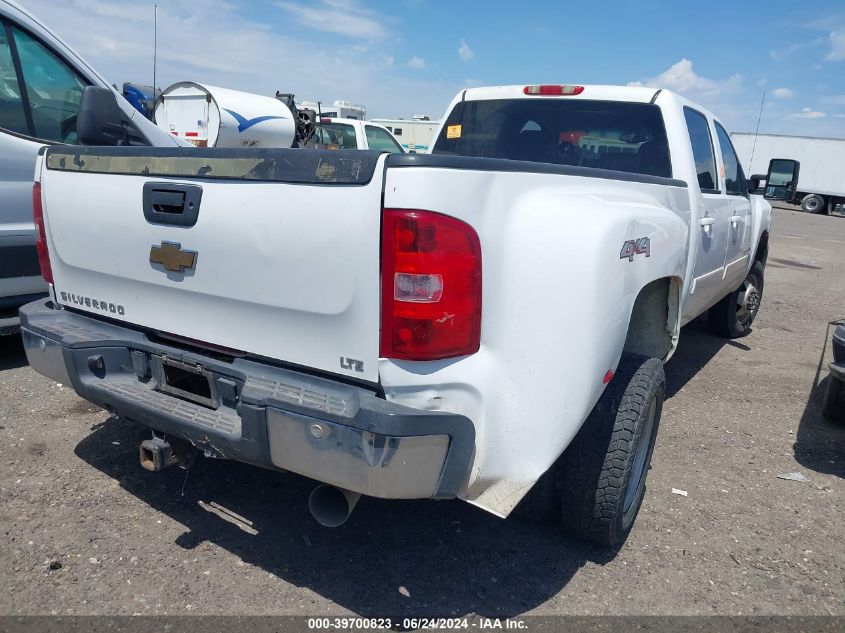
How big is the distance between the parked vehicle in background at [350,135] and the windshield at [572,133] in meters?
8.05

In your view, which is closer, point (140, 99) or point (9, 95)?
point (9, 95)

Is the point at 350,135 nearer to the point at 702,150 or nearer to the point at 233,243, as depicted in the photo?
the point at 702,150

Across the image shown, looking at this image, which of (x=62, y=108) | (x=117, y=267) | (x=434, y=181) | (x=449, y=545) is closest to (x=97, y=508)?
(x=117, y=267)

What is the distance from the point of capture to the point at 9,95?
171 inches

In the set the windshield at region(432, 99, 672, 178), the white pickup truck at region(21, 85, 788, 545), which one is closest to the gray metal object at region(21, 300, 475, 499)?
the white pickup truck at region(21, 85, 788, 545)

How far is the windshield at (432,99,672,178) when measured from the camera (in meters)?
3.84

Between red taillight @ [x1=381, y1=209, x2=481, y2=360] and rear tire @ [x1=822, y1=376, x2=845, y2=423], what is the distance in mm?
3250

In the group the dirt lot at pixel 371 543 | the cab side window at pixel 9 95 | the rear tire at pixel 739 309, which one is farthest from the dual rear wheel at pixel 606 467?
the cab side window at pixel 9 95

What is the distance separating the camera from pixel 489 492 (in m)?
2.15

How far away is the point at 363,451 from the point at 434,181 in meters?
0.81

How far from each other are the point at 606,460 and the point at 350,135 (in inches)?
424

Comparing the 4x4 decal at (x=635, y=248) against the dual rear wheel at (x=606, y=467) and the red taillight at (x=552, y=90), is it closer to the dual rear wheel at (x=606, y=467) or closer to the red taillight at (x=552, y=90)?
the dual rear wheel at (x=606, y=467)

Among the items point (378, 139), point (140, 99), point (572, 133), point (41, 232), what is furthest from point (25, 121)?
point (378, 139)

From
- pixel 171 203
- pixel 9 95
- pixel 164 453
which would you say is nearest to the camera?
pixel 171 203
